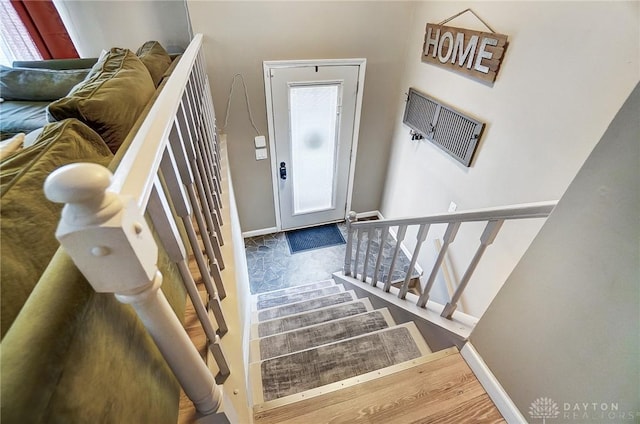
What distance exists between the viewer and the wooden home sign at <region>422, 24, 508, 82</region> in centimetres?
191

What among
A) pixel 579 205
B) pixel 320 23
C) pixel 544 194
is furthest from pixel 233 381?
pixel 320 23

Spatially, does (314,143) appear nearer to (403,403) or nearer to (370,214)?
(370,214)

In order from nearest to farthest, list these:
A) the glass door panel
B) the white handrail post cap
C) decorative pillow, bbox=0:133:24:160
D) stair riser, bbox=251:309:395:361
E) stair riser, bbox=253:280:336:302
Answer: the white handrail post cap, decorative pillow, bbox=0:133:24:160, stair riser, bbox=251:309:395:361, stair riser, bbox=253:280:336:302, the glass door panel

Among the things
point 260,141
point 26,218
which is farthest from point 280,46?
point 26,218

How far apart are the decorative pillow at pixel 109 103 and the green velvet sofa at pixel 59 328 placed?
6 centimetres

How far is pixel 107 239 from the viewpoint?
33cm

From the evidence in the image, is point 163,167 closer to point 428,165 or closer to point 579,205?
point 579,205

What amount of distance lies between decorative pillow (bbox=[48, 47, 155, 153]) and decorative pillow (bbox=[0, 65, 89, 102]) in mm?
1218

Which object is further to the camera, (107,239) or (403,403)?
(403,403)

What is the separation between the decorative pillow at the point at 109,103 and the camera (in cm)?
86

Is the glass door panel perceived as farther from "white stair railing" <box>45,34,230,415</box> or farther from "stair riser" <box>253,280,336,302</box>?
"white stair railing" <box>45,34,230,415</box>

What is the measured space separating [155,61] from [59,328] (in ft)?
5.94

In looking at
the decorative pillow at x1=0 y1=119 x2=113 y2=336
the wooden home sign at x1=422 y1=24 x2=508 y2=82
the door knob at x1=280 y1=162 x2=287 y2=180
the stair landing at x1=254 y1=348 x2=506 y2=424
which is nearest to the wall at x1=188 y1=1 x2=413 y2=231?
the door knob at x1=280 y1=162 x2=287 y2=180

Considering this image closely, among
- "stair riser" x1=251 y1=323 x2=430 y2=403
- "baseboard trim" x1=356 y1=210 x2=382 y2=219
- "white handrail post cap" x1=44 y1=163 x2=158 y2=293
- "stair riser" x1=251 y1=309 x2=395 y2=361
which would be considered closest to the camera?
"white handrail post cap" x1=44 y1=163 x2=158 y2=293
